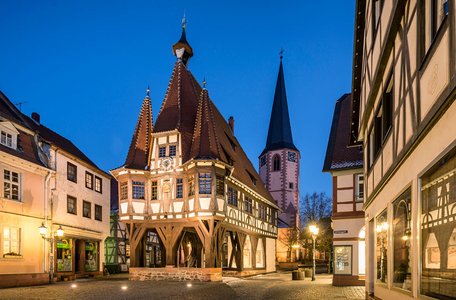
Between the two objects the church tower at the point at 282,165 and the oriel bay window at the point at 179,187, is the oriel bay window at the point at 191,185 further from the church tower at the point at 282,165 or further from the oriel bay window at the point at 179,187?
the church tower at the point at 282,165

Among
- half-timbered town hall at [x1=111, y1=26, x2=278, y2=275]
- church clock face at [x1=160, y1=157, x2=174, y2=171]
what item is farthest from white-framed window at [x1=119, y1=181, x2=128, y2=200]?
church clock face at [x1=160, y1=157, x2=174, y2=171]

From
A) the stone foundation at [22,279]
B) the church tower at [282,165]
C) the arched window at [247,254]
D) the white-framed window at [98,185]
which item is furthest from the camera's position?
the church tower at [282,165]

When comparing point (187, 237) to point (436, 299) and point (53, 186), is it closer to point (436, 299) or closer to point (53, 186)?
point (53, 186)

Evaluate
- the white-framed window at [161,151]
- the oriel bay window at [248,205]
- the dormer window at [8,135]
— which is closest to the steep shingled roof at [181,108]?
A: the white-framed window at [161,151]

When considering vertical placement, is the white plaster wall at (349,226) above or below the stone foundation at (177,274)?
above

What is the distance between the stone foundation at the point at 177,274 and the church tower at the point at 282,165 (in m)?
34.3

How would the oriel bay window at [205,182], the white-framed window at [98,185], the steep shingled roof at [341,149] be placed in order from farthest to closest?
the white-framed window at [98,185] → the oriel bay window at [205,182] → the steep shingled roof at [341,149]

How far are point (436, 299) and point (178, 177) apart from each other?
21.7 meters

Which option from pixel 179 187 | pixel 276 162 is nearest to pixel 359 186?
pixel 179 187

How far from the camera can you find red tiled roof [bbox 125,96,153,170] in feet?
89.8

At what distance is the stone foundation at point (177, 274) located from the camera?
81.3ft

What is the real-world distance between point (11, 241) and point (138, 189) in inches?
311

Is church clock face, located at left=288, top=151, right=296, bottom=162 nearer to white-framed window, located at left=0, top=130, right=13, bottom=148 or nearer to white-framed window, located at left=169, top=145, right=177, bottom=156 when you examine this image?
white-framed window, located at left=169, top=145, right=177, bottom=156

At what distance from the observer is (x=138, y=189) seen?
89.1 ft
